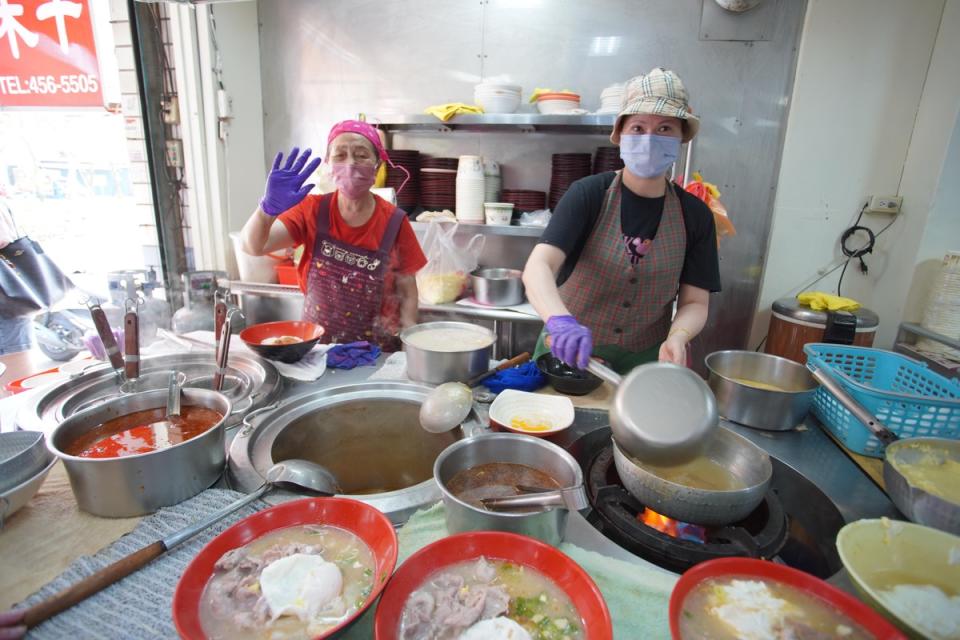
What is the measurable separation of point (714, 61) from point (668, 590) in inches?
150

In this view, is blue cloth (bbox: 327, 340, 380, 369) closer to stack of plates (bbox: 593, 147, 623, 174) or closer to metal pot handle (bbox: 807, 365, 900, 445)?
metal pot handle (bbox: 807, 365, 900, 445)

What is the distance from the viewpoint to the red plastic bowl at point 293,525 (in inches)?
25.9

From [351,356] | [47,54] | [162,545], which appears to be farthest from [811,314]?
[47,54]

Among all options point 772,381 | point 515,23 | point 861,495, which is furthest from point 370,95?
point 861,495

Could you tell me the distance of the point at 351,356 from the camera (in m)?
1.95

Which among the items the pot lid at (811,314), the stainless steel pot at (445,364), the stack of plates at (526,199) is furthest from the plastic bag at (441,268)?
the pot lid at (811,314)

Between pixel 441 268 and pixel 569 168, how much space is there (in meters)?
1.23

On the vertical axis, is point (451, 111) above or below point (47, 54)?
below

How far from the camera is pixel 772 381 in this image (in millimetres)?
1719

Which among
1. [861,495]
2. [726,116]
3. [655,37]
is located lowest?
[861,495]

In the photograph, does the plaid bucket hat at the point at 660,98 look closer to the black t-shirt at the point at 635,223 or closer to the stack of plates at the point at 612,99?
the black t-shirt at the point at 635,223

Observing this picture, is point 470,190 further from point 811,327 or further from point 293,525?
point 293,525

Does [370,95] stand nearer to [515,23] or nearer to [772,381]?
[515,23]

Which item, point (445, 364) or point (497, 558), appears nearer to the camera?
point (497, 558)
